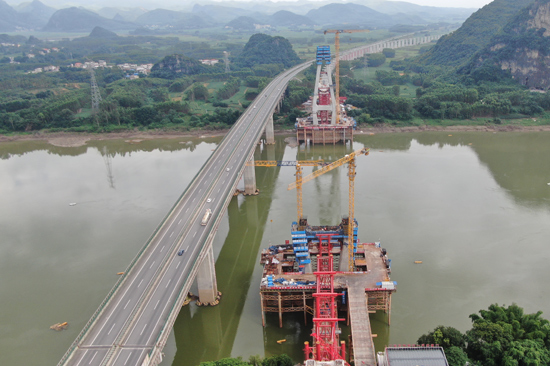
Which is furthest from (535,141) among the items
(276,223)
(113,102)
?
(113,102)

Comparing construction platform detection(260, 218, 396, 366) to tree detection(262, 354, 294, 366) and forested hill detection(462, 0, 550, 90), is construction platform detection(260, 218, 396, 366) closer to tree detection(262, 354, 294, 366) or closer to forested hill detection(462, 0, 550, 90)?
tree detection(262, 354, 294, 366)

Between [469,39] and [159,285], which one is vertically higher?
[469,39]

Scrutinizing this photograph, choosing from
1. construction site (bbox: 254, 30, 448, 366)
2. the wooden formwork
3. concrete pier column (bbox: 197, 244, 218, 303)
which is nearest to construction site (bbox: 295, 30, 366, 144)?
construction site (bbox: 254, 30, 448, 366)

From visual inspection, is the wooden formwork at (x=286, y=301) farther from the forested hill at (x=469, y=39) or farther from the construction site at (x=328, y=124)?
the forested hill at (x=469, y=39)

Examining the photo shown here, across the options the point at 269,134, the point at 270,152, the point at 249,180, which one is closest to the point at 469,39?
the point at 269,134

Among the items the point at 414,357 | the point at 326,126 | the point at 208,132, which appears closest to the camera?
the point at 414,357

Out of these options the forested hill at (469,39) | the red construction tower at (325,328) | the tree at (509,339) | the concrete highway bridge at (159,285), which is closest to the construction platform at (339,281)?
the red construction tower at (325,328)

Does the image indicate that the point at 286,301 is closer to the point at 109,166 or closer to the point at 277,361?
the point at 277,361
